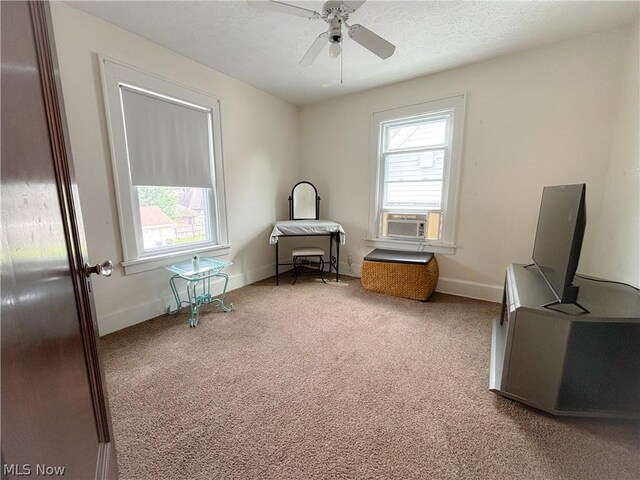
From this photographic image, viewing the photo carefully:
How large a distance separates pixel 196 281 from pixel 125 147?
1356 mm

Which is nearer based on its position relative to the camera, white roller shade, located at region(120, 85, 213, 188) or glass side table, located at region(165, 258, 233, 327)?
white roller shade, located at region(120, 85, 213, 188)

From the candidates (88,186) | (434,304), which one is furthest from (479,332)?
(88,186)

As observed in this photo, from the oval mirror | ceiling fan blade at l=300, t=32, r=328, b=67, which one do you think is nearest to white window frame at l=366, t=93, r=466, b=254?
the oval mirror

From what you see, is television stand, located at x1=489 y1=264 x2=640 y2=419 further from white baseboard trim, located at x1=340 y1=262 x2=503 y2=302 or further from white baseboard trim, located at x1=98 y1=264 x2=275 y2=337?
white baseboard trim, located at x1=98 y1=264 x2=275 y2=337

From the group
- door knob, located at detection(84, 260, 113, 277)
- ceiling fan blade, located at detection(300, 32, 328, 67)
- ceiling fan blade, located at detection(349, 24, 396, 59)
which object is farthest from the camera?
ceiling fan blade, located at detection(300, 32, 328, 67)

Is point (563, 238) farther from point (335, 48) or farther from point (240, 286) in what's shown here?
point (240, 286)

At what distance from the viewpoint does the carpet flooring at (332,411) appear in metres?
1.16

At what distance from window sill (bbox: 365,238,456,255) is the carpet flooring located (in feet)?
3.22

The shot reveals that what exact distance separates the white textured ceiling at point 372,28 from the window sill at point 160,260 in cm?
193

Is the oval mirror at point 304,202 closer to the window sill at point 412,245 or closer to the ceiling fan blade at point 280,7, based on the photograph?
the window sill at point 412,245

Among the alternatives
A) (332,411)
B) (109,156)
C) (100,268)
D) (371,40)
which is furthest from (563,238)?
(109,156)

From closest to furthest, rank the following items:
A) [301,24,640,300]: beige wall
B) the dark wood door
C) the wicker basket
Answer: the dark wood door, [301,24,640,300]: beige wall, the wicker basket

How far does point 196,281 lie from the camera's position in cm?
271

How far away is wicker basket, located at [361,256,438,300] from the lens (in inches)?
112
